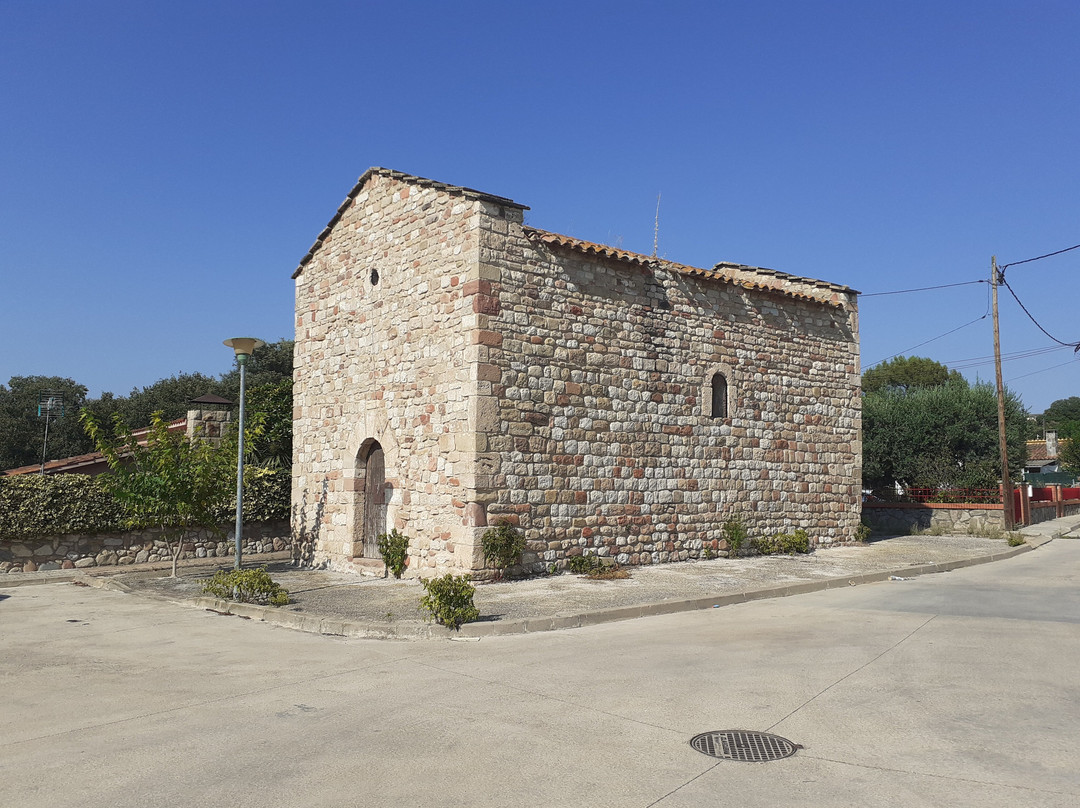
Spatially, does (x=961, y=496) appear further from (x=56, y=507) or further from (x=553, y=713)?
(x=56, y=507)

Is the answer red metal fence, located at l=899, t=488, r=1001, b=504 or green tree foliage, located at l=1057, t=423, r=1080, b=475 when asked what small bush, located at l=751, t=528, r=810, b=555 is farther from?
green tree foliage, located at l=1057, t=423, r=1080, b=475

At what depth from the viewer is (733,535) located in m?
14.7

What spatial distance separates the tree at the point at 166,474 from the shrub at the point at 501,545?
17.6 ft

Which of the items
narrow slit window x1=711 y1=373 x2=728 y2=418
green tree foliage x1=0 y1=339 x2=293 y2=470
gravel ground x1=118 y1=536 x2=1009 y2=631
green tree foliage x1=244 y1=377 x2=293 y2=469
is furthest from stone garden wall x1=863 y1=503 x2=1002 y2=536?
green tree foliage x1=0 y1=339 x2=293 y2=470

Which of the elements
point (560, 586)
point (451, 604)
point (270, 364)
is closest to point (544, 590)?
point (560, 586)

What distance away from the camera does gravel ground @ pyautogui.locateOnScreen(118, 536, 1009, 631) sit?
31.5 ft

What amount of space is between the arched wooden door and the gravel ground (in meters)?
0.71

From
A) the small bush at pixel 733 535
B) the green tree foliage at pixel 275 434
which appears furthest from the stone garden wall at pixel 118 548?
the small bush at pixel 733 535

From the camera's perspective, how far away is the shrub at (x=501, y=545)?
11.5 m

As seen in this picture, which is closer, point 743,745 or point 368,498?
point 743,745

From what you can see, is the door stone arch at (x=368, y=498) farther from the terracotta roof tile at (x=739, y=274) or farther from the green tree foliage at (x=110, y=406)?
the green tree foliage at (x=110, y=406)

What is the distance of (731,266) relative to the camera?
58.2 ft

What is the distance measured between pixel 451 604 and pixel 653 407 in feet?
20.9

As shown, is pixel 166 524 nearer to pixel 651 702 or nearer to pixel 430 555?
pixel 430 555
